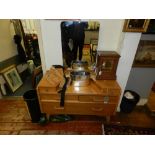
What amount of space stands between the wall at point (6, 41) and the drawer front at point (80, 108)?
151 centimetres

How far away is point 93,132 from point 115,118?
0.46 m

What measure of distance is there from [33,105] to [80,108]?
2.10 feet

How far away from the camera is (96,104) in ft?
5.06

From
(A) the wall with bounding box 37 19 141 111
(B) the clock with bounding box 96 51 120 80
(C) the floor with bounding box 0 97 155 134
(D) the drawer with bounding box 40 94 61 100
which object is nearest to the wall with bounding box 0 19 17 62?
(C) the floor with bounding box 0 97 155 134

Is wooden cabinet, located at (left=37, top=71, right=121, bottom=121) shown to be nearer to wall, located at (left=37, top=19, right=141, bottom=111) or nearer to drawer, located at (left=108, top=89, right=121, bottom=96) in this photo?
drawer, located at (left=108, top=89, right=121, bottom=96)

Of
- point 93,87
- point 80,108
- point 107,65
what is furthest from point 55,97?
point 107,65

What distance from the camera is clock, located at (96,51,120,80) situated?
147 centimetres

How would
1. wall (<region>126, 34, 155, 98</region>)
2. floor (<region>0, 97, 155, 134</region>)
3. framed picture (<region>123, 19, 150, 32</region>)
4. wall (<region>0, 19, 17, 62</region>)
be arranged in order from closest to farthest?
framed picture (<region>123, 19, 150, 32</region>) → floor (<region>0, 97, 155, 134</region>) → wall (<region>126, 34, 155, 98</region>) → wall (<region>0, 19, 17, 62</region>)

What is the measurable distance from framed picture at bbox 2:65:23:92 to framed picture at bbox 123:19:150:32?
2210mm

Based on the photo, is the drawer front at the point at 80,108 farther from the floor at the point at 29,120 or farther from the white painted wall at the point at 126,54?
the white painted wall at the point at 126,54

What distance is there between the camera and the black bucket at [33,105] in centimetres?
162

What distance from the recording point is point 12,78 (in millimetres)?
2482
